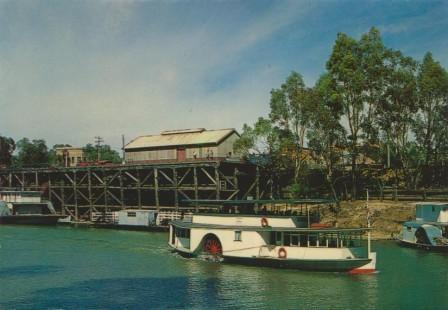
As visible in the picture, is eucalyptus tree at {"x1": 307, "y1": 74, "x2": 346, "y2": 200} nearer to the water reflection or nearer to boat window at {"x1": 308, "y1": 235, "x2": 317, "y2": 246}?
boat window at {"x1": 308, "y1": 235, "x2": 317, "y2": 246}

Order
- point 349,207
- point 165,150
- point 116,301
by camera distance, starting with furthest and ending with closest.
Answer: point 165,150
point 349,207
point 116,301

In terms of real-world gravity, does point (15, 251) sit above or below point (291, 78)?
below

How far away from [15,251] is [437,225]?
122ft

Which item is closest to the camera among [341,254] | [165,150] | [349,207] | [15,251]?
[341,254]

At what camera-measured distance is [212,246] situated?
126ft

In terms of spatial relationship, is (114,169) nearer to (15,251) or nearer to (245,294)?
(15,251)

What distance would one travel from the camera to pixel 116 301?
87.8 feet

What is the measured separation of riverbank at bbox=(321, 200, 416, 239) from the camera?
51.8 m

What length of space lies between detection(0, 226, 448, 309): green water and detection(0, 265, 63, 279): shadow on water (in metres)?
0.07

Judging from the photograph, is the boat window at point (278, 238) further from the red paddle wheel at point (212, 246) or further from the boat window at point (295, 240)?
the red paddle wheel at point (212, 246)

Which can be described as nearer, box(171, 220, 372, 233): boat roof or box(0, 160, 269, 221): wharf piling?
box(171, 220, 372, 233): boat roof

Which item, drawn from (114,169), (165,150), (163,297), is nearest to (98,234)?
(114,169)

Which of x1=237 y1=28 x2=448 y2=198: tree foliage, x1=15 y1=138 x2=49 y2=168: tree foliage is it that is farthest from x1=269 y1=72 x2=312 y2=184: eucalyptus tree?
x1=15 y1=138 x2=49 y2=168: tree foliage

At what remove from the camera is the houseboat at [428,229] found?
42.4m
